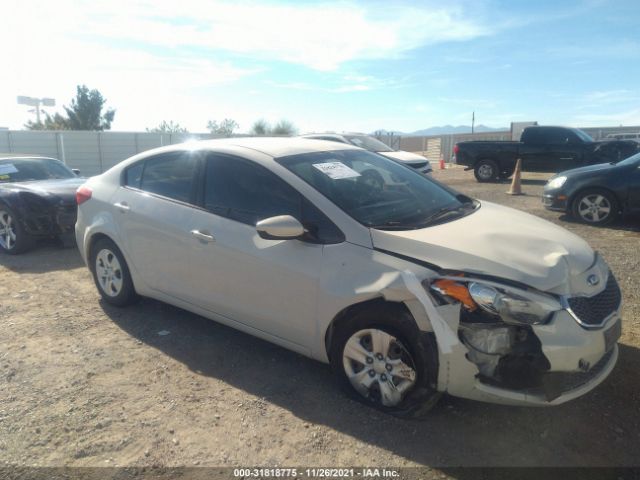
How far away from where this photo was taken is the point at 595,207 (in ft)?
26.7

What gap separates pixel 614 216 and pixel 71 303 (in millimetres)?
7931

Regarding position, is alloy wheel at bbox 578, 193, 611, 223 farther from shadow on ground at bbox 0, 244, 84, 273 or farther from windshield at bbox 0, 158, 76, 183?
windshield at bbox 0, 158, 76, 183

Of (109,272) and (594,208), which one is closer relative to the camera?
(109,272)

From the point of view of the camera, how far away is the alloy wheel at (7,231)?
6.82 meters

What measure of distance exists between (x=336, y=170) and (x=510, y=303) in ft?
5.20

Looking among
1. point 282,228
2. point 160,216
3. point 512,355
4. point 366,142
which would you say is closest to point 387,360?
point 512,355

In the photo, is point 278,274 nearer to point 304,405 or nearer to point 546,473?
point 304,405

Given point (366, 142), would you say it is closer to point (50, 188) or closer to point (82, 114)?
point (50, 188)

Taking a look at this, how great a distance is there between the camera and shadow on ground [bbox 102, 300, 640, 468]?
8.57 ft

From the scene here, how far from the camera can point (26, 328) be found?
4.32 m

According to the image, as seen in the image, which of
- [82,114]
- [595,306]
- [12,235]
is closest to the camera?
[595,306]

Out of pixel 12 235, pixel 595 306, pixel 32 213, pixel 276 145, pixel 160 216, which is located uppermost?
pixel 276 145

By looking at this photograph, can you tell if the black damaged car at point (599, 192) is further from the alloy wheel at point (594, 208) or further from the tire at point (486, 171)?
the tire at point (486, 171)

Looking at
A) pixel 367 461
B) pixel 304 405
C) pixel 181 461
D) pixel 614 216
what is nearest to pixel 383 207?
pixel 304 405
